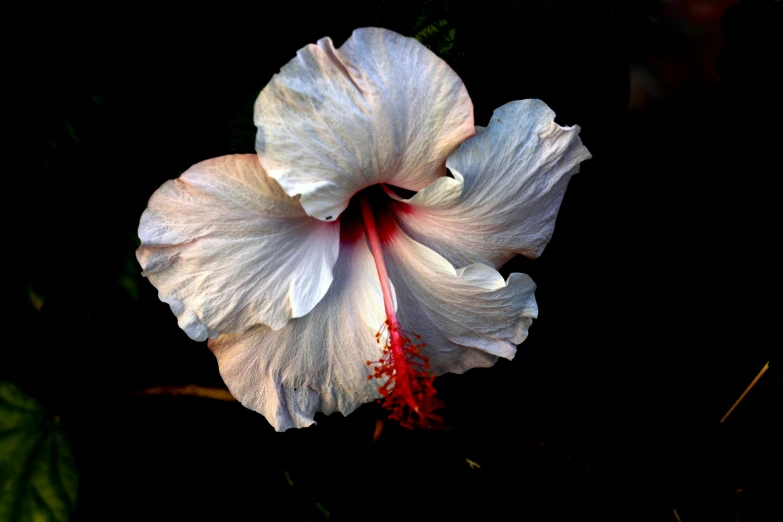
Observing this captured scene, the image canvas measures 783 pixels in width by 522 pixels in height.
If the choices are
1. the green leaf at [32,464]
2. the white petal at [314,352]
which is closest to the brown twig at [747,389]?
the white petal at [314,352]

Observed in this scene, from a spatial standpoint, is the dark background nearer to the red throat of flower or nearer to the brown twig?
the brown twig

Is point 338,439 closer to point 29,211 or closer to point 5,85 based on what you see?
point 29,211

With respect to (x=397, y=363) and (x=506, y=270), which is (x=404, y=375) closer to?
(x=397, y=363)

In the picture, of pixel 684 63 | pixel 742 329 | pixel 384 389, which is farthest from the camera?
pixel 742 329

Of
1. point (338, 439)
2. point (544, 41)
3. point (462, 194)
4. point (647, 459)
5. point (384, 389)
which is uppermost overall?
point (544, 41)

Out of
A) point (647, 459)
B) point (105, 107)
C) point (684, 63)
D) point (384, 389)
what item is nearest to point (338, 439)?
point (384, 389)

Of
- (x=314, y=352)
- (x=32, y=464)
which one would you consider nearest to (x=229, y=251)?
(x=314, y=352)
